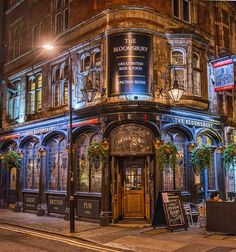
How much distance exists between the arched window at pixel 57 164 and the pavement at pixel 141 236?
2578 millimetres

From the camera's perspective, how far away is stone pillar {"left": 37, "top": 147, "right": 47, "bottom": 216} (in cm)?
1911

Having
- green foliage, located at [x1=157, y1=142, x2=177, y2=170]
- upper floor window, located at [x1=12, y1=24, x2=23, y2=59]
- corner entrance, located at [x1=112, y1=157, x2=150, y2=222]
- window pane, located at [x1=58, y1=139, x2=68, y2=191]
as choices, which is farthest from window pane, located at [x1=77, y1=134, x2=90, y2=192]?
upper floor window, located at [x1=12, y1=24, x2=23, y2=59]

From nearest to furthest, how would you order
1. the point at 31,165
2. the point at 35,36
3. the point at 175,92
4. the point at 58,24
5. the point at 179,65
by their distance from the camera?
the point at 175,92 → the point at 179,65 → the point at 58,24 → the point at 31,165 → the point at 35,36

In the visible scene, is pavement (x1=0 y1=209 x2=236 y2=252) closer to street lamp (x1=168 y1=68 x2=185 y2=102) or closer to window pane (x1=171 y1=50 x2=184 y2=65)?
street lamp (x1=168 y1=68 x2=185 y2=102)

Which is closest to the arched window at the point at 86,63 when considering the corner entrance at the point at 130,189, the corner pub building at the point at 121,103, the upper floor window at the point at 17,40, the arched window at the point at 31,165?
the corner pub building at the point at 121,103

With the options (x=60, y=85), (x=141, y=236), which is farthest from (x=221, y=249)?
(x=60, y=85)

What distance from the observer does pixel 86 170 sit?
17312mm

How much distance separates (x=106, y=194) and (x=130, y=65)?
18.8 feet

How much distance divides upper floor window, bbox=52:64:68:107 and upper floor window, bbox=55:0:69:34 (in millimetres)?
2248

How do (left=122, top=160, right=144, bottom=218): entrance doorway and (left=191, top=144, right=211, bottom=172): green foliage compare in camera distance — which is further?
(left=191, top=144, right=211, bottom=172): green foliage

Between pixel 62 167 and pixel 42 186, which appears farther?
pixel 42 186

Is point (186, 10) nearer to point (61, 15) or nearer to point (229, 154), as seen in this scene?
point (61, 15)

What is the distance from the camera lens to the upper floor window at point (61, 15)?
65.3 feet

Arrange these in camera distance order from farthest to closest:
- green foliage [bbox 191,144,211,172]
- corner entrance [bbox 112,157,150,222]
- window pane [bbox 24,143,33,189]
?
window pane [bbox 24,143,33,189] → green foliage [bbox 191,144,211,172] → corner entrance [bbox 112,157,150,222]
